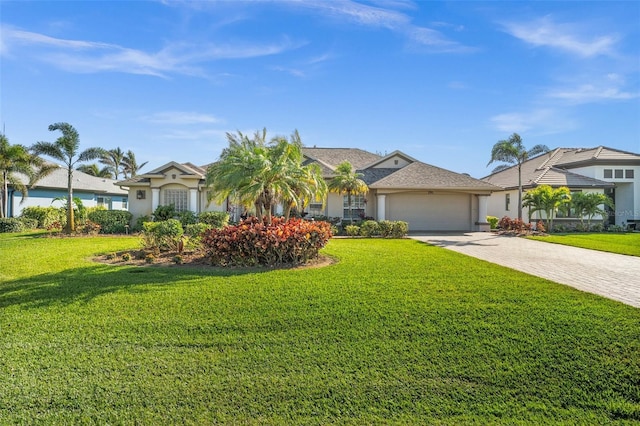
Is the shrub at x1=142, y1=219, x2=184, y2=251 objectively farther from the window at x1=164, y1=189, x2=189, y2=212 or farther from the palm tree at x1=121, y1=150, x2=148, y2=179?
the palm tree at x1=121, y1=150, x2=148, y2=179

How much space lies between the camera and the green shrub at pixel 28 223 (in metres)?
21.7

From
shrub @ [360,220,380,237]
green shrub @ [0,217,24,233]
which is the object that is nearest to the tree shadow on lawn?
shrub @ [360,220,380,237]

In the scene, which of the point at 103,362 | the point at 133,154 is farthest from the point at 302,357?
the point at 133,154

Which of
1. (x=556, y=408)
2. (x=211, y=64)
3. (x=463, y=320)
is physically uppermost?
(x=211, y=64)

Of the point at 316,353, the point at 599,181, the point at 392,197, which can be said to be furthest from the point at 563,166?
the point at 316,353

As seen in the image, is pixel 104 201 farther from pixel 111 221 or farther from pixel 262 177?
pixel 262 177

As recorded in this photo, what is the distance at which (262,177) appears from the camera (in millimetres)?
10586

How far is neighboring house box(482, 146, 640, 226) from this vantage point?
26.4 meters

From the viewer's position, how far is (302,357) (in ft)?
16.0

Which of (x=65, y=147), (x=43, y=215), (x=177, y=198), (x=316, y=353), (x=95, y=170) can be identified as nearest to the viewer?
(x=316, y=353)

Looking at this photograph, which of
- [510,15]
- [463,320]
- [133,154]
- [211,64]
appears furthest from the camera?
[133,154]

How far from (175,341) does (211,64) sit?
39.5 feet

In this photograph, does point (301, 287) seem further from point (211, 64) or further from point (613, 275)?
point (211, 64)

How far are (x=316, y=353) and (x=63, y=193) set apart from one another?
33.0 m
